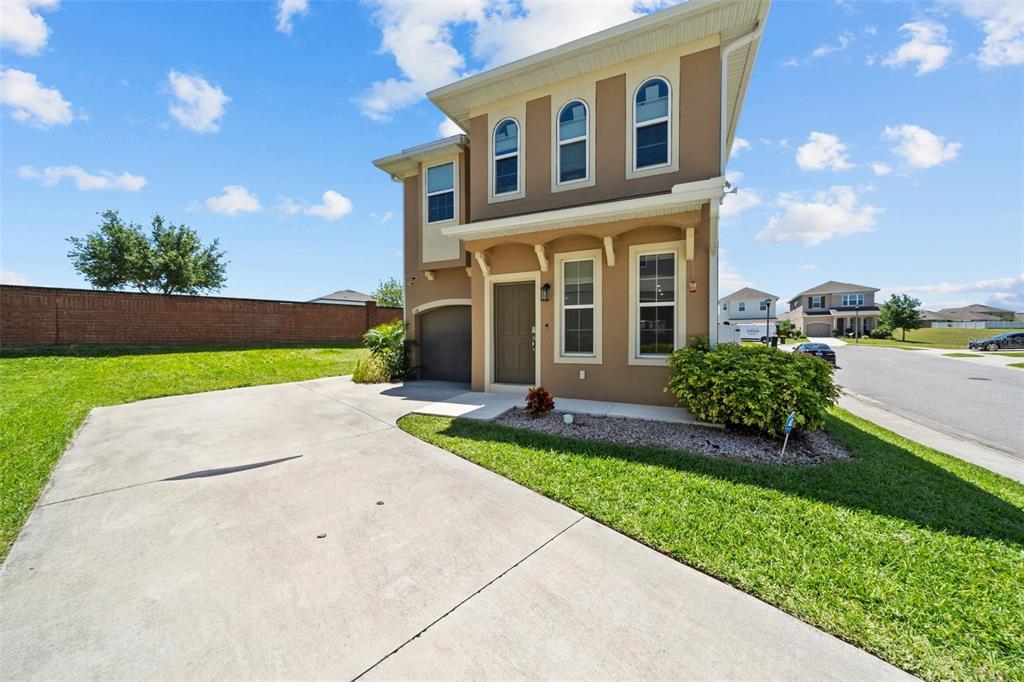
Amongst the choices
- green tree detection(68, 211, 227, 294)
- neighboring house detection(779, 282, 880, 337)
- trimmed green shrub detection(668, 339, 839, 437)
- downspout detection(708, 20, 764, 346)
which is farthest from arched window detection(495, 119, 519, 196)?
neighboring house detection(779, 282, 880, 337)

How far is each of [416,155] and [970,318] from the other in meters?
93.2

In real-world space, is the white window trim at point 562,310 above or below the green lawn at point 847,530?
above

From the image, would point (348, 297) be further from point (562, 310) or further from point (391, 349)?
point (562, 310)

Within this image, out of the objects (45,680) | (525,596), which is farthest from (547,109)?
(45,680)

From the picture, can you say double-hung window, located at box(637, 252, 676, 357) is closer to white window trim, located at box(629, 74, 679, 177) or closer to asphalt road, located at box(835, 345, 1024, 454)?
white window trim, located at box(629, 74, 679, 177)

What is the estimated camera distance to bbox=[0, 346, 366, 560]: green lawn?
4.11m

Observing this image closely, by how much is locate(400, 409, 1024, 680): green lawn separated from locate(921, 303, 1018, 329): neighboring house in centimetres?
7146

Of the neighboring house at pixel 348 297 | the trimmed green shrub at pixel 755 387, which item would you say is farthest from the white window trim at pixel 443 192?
the neighboring house at pixel 348 297

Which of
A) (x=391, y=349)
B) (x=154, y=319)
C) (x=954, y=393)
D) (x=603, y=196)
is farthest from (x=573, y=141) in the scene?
(x=154, y=319)

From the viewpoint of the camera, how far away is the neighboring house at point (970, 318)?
52559mm

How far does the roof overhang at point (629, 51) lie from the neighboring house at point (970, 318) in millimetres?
69925

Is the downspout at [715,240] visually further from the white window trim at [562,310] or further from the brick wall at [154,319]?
the brick wall at [154,319]

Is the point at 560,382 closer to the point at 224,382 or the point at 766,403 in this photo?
the point at 766,403

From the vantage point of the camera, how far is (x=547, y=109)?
7.79 m
